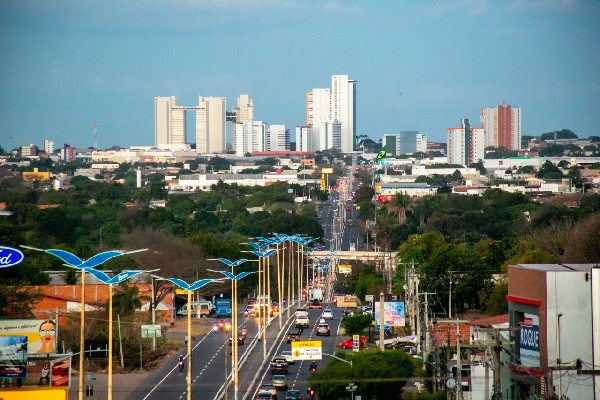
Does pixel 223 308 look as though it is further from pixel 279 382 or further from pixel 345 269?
pixel 279 382

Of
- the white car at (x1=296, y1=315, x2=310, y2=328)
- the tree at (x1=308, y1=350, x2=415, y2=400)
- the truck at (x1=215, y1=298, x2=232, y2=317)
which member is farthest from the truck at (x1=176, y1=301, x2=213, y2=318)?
the tree at (x1=308, y1=350, x2=415, y2=400)

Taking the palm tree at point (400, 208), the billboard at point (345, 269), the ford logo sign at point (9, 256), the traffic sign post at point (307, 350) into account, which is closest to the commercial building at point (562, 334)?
the ford logo sign at point (9, 256)

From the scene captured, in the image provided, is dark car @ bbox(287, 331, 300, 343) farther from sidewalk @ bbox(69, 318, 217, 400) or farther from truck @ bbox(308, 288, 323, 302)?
truck @ bbox(308, 288, 323, 302)

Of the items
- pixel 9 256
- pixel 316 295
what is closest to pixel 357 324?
pixel 316 295

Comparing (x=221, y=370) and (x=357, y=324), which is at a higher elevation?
(x=357, y=324)

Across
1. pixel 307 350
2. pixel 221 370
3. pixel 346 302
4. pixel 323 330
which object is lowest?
pixel 346 302
